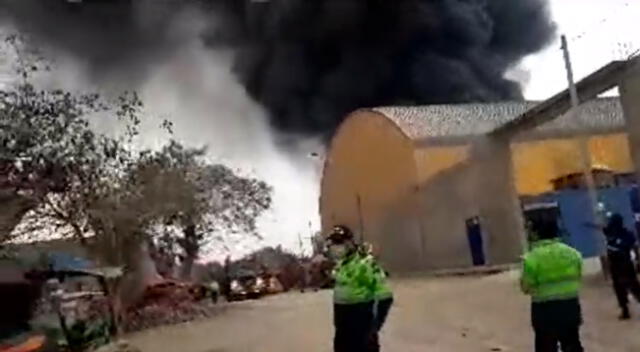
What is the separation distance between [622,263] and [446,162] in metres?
18.0

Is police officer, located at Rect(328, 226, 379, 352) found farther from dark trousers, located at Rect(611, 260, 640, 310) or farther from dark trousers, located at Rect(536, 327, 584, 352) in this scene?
dark trousers, located at Rect(611, 260, 640, 310)

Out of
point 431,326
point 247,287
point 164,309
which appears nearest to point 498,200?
point 164,309

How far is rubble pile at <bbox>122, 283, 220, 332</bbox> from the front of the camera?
18875 mm

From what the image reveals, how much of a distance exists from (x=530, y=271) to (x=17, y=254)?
403 inches

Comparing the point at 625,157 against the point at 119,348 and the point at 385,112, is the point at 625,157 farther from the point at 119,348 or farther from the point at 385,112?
the point at 119,348

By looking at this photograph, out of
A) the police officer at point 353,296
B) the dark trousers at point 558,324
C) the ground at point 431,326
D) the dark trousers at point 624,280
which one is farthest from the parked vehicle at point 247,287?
the dark trousers at point 558,324

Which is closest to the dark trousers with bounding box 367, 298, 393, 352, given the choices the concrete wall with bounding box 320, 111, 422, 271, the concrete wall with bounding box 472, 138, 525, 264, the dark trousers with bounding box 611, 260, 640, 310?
the dark trousers with bounding box 611, 260, 640, 310

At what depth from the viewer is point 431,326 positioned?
11531mm

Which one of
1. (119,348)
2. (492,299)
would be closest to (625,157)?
(492,299)

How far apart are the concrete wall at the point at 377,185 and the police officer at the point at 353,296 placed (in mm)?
21769

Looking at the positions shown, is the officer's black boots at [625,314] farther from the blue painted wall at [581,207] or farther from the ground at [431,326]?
the blue painted wall at [581,207]

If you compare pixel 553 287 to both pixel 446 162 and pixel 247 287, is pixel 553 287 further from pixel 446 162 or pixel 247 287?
pixel 247 287

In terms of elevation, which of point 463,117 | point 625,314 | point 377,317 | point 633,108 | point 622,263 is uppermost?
point 463,117

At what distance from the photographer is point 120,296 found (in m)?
18.8
